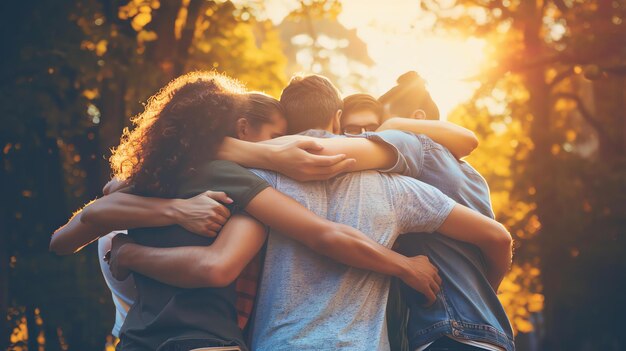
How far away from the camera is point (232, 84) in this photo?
164 inches

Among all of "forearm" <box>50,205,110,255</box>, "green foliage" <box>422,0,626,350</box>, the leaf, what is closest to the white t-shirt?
"forearm" <box>50,205,110,255</box>

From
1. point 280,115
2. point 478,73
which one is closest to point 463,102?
point 478,73

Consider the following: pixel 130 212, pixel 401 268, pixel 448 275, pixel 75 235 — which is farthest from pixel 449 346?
pixel 75 235

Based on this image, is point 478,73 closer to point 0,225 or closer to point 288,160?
point 0,225

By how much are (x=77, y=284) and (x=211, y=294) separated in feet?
30.7

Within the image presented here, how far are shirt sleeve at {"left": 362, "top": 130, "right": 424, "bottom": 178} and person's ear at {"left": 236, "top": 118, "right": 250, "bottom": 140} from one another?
600mm

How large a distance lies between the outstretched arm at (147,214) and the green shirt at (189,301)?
0.20ft

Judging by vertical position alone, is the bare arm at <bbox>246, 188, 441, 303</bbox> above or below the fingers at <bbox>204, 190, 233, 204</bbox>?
below

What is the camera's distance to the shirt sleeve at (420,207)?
12.0 feet

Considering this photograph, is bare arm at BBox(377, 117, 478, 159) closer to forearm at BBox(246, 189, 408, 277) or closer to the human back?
the human back

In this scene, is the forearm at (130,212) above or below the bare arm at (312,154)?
below

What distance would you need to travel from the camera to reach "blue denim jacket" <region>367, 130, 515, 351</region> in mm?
3785

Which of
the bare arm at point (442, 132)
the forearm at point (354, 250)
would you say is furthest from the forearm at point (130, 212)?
the bare arm at point (442, 132)

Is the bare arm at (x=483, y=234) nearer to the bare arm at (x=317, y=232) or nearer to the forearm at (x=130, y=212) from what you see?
the bare arm at (x=317, y=232)
